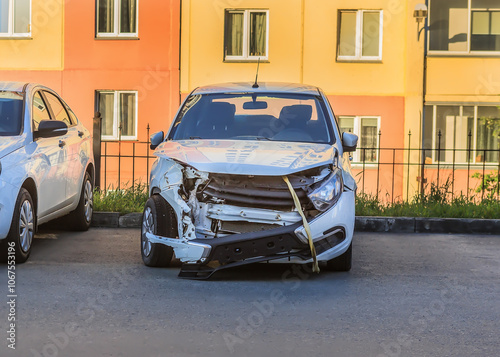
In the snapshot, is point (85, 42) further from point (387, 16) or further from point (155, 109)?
point (387, 16)

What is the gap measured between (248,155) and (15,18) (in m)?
18.6

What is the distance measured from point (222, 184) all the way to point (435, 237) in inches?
182

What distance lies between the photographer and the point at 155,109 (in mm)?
24172

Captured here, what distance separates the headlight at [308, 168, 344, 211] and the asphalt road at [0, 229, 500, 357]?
68 centimetres

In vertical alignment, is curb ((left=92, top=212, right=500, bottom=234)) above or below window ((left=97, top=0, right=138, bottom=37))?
below

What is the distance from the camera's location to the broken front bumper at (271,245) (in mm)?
7156

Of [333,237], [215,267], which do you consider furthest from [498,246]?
[215,267]

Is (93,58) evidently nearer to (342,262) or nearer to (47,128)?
(47,128)

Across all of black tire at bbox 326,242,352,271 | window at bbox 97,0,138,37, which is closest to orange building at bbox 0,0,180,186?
window at bbox 97,0,138,37

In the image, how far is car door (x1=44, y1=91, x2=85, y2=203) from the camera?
32.2 ft

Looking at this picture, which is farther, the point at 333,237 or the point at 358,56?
the point at 358,56

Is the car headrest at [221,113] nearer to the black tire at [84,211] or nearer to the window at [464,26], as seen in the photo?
the black tire at [84,211]

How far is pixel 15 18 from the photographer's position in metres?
24.4

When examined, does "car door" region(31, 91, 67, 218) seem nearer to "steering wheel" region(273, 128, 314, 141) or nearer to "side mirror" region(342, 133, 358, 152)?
"steering wheel" region(273, 128, 314, 141)
